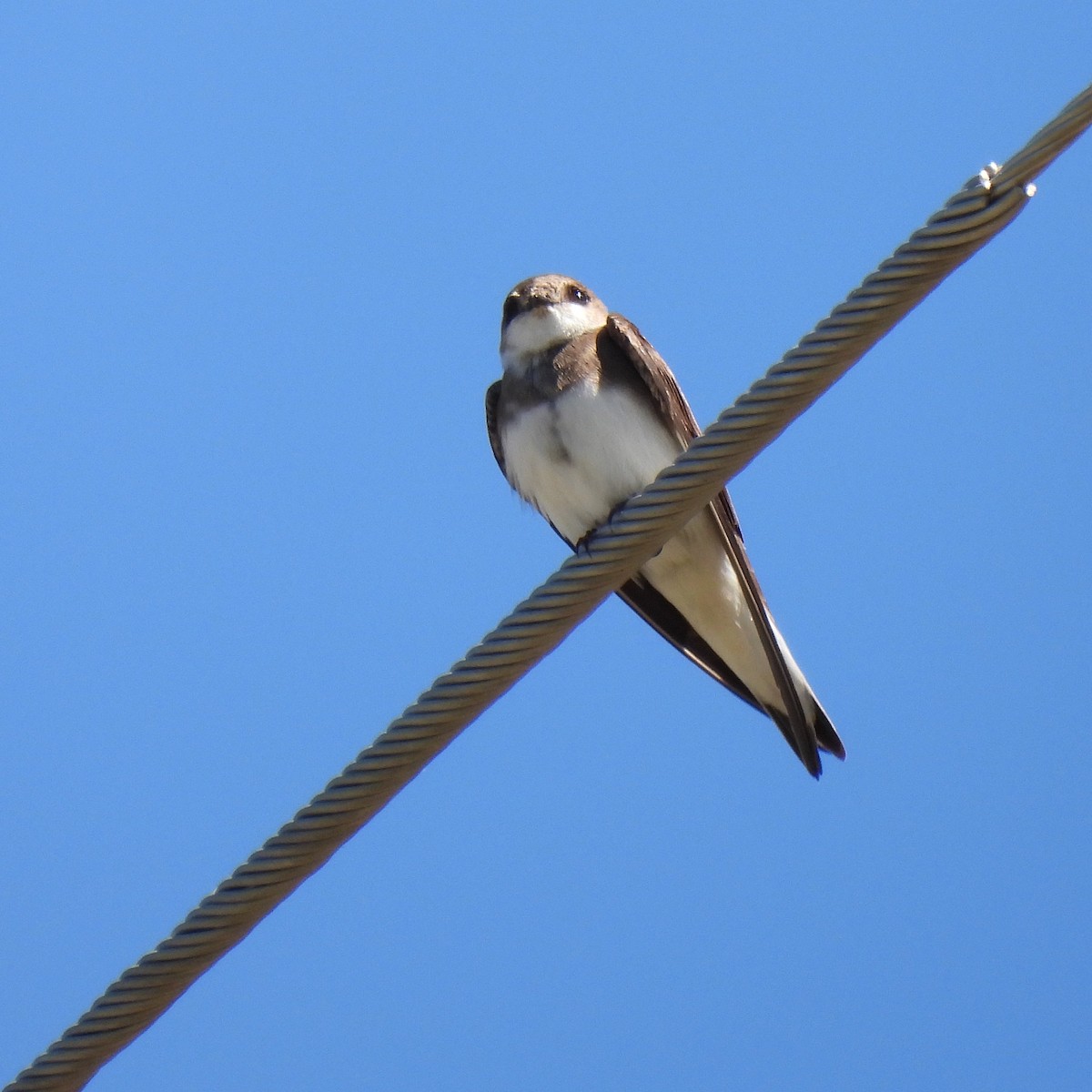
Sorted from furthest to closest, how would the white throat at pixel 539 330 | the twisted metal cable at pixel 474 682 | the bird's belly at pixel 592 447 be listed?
1. the white throat at pixel 539 330
2. the bird's belly at pixel 592 447
3. the twisted metal cable at pixel 474 682

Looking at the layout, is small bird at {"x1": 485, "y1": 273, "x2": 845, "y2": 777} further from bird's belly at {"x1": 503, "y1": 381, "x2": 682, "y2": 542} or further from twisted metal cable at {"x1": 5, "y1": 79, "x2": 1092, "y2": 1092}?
twisted metal cable at {"x1": 5, "y1": 79, "x2": 1092, "y2": 1092}

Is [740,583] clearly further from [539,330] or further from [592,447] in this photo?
[539,330]

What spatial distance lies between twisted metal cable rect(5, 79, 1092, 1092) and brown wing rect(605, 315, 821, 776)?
1.40m

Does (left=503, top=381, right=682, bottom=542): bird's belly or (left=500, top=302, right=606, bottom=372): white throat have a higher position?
(left=500, top=302, right=606, bottom=372): white throat

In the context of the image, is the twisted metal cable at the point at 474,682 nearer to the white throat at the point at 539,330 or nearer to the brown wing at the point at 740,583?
the brown wing at the point at 740,583

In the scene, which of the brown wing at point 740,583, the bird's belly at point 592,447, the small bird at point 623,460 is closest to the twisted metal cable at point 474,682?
the brown wing at point 740,583

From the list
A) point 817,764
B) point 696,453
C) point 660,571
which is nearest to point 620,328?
point 660,571

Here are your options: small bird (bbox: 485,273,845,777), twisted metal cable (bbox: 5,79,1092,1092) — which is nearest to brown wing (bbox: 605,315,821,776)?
small bird (bbox: 485,273,845,777)

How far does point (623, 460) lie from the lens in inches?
175

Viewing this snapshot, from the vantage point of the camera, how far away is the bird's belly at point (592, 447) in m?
4.43

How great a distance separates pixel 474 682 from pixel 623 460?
1.94m

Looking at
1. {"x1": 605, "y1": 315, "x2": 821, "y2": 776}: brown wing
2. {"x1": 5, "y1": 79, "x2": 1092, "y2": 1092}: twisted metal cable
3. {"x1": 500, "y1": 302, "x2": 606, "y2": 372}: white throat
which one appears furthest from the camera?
{"x1": 500, "y1": 302, "x2": 606, "y2": 372}: white throat

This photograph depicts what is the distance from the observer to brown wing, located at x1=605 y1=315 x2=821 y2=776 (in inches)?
157

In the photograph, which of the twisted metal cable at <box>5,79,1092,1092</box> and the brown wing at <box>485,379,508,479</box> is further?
the brown wing at <box>485,379,508,479</box>
